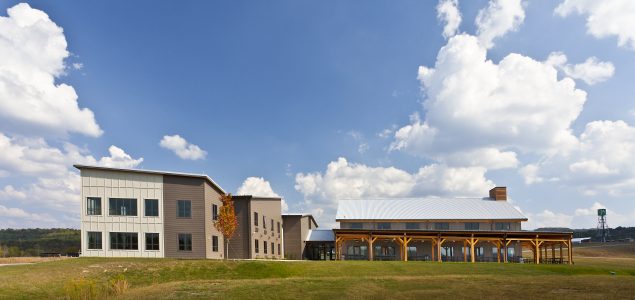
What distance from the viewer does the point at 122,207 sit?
4084cm

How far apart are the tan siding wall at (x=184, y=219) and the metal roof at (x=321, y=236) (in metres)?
21.3

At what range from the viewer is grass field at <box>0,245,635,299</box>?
21.3 m

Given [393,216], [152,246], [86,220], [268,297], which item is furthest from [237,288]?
[393,216]

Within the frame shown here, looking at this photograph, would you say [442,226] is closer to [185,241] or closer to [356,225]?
[356,225]

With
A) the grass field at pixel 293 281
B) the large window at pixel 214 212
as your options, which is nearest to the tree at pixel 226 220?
the large window at pixel 214 212

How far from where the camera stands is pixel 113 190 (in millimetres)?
40844

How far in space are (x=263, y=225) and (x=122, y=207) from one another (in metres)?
17.4

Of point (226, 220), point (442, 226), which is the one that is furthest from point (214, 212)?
point (442, 226)

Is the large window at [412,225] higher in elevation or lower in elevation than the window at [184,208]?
lower

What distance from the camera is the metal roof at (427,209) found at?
5547 centimetres

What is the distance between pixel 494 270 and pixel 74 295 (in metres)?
26.4

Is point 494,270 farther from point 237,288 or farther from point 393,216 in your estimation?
point 393,216

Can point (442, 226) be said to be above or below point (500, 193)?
below

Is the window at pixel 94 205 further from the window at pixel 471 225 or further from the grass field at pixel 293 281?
the window at pixel 471 225
